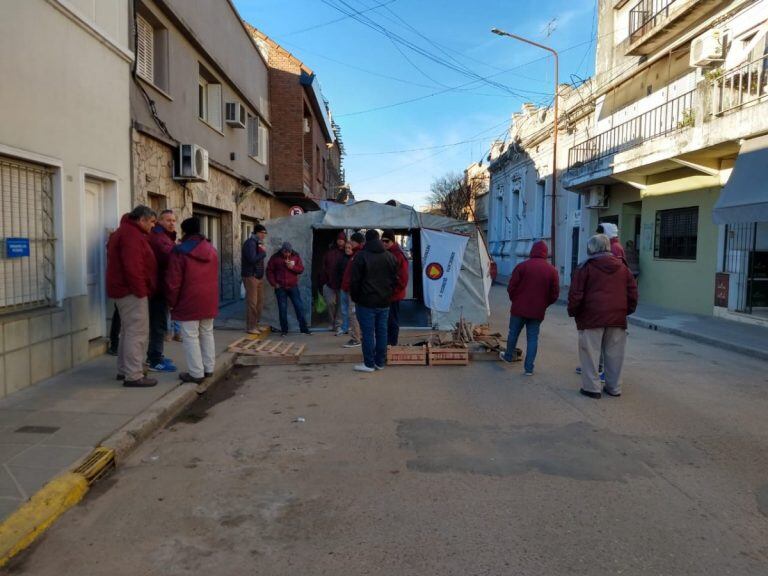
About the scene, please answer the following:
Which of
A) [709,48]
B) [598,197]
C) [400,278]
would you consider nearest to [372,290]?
[400,278]

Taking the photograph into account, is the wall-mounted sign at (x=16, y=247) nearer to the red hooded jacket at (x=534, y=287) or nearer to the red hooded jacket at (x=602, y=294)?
the red hooded jacket at (x=534, y=287)

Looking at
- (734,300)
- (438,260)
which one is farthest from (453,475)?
(734,300)

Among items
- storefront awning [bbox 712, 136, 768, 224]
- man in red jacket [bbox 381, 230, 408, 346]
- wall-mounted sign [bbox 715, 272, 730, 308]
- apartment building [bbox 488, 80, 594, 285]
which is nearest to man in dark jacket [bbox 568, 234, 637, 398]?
man in red jacket [bbox 381, 230, 408, 346]

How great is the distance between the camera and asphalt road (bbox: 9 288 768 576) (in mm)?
3107

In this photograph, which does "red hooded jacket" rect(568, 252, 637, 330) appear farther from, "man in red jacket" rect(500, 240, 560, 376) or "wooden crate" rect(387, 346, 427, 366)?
"wooden crate" rect(387, 346, 427, 366)

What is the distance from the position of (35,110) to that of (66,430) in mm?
3355

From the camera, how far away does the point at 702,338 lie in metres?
11.2

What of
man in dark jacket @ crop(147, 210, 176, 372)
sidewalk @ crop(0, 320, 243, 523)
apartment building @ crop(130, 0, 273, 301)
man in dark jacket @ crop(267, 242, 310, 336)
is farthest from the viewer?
man in dark jacket @ crop(267, 242, 310, 336)

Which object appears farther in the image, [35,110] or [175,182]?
[175,182]

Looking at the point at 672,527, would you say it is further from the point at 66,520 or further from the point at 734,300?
the point at 734,300

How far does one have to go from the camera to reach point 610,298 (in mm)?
6449

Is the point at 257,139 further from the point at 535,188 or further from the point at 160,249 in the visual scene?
the point at 535,188

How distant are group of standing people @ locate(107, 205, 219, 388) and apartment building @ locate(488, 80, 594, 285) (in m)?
18.3

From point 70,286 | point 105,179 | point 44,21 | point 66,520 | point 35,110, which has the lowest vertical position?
point 66,520
